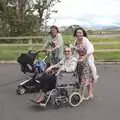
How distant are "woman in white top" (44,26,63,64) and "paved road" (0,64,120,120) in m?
1.25

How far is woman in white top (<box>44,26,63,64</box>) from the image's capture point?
11620mm

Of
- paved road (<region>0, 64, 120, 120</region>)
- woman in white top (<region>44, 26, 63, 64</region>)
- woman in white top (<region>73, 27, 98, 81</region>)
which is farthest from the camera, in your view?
woman in white top (<region>44, 26, 63, 64</region>)

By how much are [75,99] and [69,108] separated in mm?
321

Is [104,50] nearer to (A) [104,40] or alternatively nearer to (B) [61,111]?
(A) [104,40]

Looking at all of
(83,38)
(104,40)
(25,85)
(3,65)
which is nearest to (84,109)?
(83,38)

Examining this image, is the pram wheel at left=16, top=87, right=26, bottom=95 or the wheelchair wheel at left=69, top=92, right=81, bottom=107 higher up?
the wheelchair wheel at left=69, top=92, right=81, bottom=107

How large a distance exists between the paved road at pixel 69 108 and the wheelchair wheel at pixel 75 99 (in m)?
0.11

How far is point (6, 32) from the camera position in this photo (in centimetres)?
2783

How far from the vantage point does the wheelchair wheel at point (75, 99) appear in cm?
1007

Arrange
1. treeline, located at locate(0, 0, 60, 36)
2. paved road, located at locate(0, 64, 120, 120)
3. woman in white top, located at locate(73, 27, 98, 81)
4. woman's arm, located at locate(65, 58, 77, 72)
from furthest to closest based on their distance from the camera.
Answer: treeline, located at locate(0, 0, 60, 36)
woman in white top, located at locate(73, 27, 98, 81)
woman's arm, located at locate(65, 58, 77, 72)
paved road, located at locate(0, 64, 120, 120)

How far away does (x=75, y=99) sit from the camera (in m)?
10.2

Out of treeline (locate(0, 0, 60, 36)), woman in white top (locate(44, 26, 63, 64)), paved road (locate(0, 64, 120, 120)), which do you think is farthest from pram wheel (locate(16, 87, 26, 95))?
treeline (locate(0, 0, 60, 36))

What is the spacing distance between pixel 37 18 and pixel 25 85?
53.3 feet

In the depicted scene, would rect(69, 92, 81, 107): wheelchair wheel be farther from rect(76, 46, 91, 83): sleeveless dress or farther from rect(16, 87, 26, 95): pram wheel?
rect(16, 87, 26, 95): pram wheel
